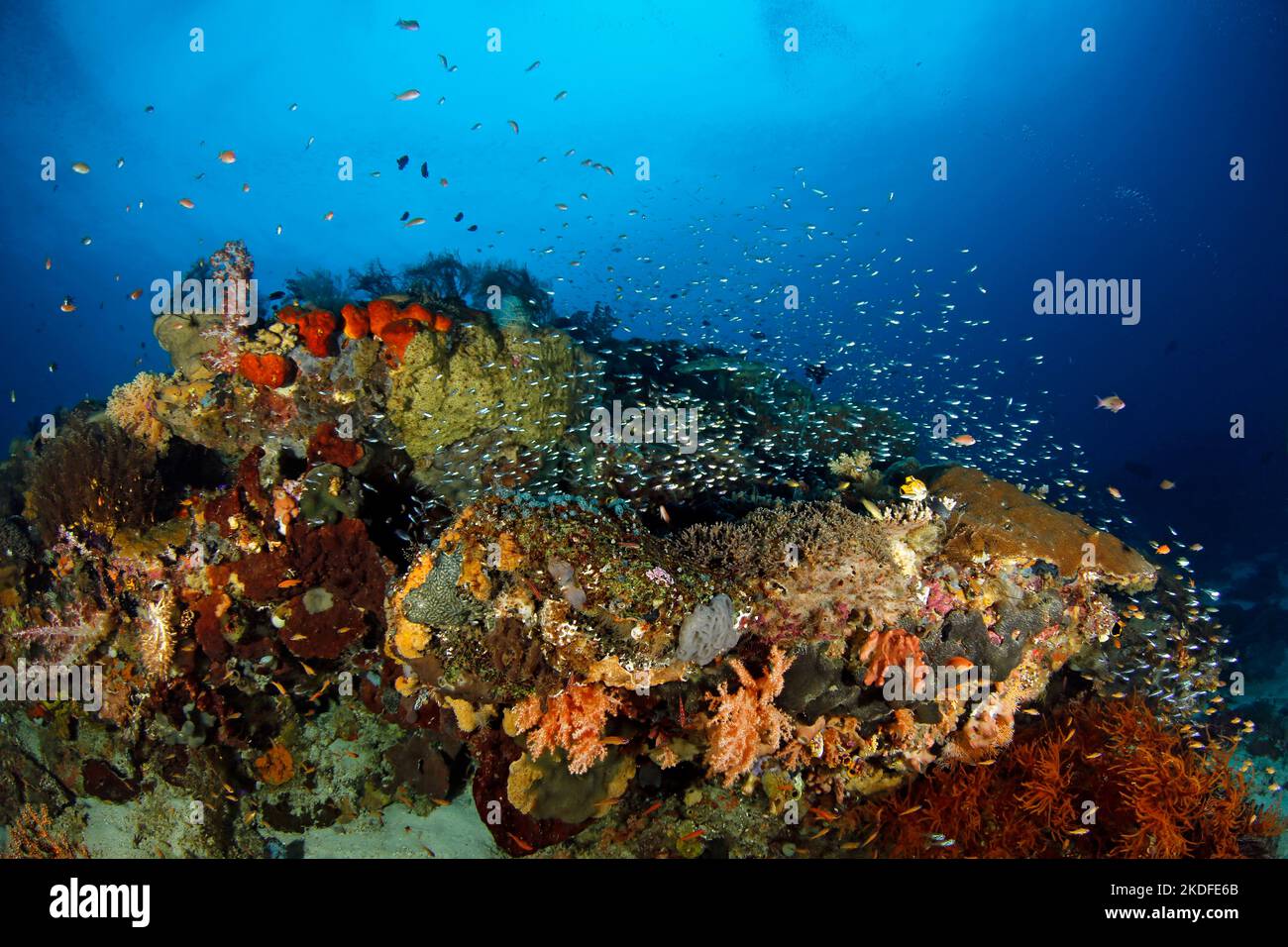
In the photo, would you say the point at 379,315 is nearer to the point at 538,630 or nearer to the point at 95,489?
the point at 95,489

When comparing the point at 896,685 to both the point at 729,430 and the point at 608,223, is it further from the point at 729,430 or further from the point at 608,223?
the point at 608,223

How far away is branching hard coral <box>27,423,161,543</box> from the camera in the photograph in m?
7.64

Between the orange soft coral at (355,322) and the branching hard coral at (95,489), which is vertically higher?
the orange soft coral at (355,322)

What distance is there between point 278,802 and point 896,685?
25.0 feet

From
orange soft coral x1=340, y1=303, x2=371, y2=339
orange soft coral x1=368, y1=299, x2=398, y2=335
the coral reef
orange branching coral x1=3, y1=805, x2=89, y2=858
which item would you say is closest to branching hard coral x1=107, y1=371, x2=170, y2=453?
the coral reef

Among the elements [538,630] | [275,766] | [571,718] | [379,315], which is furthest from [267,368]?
[571,718]

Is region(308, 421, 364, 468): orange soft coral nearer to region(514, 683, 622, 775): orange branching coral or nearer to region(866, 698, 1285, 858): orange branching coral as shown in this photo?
region(514, 683, 622, 775): orange branching coral

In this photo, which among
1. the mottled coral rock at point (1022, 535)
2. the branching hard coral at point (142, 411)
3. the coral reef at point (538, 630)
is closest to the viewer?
the coral reef at point (538, 630)

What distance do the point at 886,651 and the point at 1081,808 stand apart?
291cm

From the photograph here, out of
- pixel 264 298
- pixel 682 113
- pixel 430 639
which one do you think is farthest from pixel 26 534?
pixel 682 113

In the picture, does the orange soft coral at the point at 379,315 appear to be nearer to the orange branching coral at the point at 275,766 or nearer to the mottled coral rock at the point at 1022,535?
the orange branching coral at the point at 275,766

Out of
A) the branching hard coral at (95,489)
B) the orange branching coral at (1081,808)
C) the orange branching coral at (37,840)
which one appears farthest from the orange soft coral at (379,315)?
the orange branching coral at (1081,808)

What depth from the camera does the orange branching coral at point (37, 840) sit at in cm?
793

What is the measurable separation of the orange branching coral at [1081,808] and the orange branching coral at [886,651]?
5.10 ft
